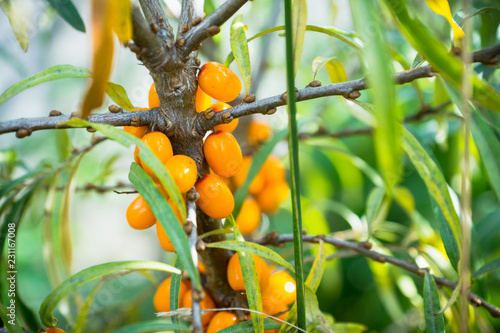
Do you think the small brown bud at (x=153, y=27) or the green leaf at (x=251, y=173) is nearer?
the small brown bud at (x=153, y=27)

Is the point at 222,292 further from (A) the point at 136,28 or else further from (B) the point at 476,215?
(B) the point at 476,215

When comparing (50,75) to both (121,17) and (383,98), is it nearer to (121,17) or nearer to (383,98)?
(121,17)

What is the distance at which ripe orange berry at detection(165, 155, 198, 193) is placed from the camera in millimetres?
334

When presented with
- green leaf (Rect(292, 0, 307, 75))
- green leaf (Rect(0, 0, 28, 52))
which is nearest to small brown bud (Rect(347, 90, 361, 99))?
green leaf (Rect(292, 0, 307, 75))

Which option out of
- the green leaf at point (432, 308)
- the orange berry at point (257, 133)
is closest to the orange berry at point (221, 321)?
the green leaf at point (432, 308)

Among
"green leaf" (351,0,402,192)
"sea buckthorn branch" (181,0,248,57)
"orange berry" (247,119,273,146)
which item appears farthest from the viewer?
"orange berry" (247,119,273,146)

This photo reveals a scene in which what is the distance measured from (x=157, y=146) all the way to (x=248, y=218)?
40 centimetres

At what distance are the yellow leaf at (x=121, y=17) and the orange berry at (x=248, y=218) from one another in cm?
49

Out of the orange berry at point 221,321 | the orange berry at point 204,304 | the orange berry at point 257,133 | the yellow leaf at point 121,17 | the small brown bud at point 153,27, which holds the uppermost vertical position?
the orange berry at point 257,133

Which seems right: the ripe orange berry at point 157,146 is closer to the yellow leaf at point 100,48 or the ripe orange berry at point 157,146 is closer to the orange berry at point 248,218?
the yellow leaf at point 100,48

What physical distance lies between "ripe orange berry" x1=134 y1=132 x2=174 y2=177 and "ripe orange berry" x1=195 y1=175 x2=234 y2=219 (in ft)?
0.15

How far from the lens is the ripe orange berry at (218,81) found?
360 millimetres

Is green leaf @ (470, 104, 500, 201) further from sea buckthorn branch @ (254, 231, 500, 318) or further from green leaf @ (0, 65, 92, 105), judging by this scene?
green leaf @ (0, 65, 92, 105)

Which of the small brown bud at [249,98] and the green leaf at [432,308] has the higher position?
the small brown bud at [249,98]
